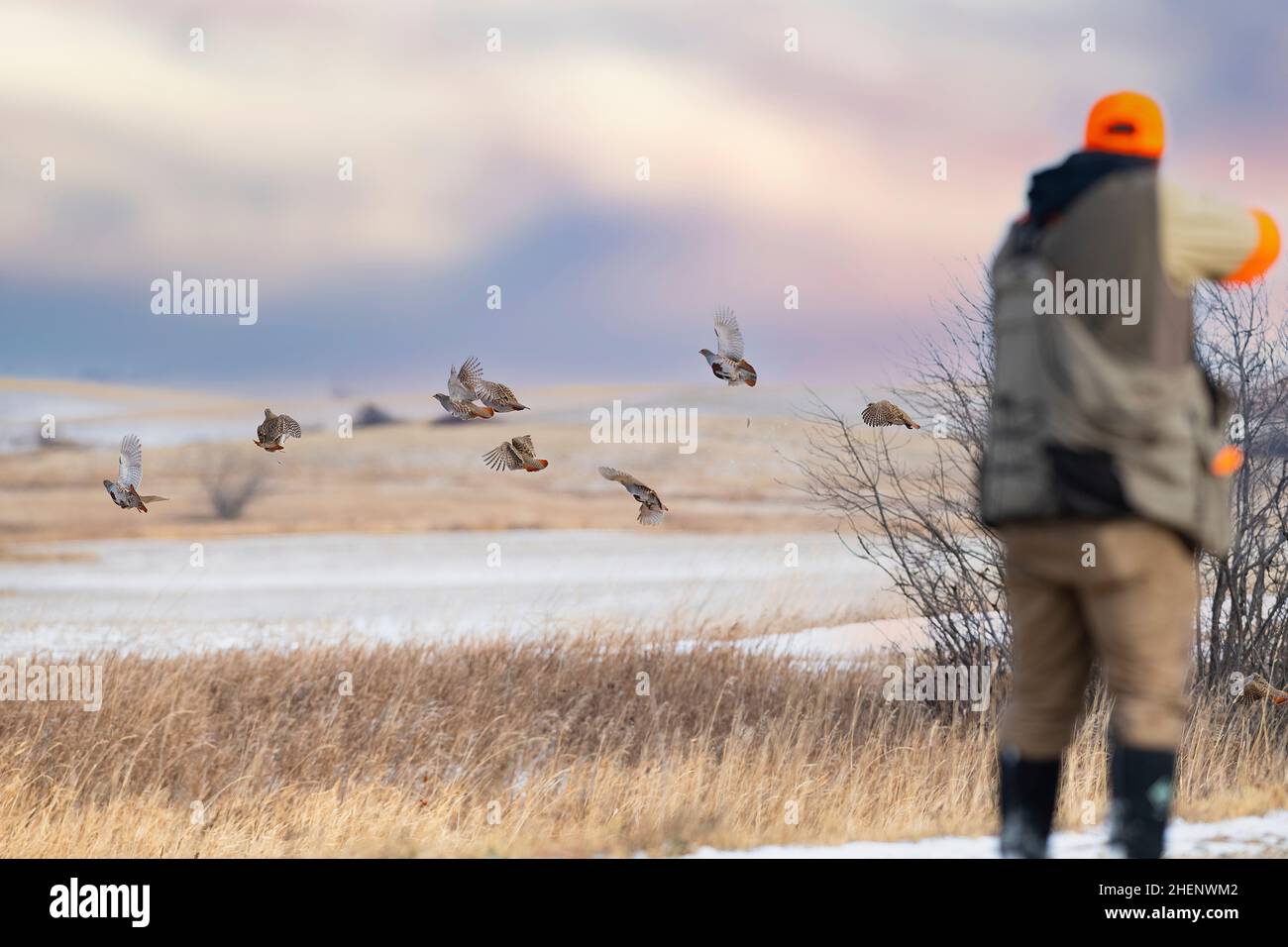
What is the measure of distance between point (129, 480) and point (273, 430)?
3.02ft

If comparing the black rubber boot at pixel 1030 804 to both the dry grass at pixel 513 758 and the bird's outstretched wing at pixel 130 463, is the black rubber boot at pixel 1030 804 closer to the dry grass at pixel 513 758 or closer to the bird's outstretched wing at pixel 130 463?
the dry grass at pixel 513 758

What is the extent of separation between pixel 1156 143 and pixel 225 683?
8708 mm

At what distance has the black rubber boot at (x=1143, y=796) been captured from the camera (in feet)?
10.1

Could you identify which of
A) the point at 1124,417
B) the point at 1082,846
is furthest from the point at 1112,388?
the point at 1082,846

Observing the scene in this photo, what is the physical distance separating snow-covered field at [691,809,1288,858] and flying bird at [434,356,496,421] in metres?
2.77

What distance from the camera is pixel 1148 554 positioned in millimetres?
3062

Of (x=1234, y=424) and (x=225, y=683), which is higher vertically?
(x=1234, y=424)

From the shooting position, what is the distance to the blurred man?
3.01 metres

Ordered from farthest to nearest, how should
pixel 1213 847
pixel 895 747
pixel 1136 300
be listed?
pixel 895 747, pixel 1213 847, pixel 1136 300

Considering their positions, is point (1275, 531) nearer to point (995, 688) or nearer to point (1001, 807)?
point (995, 688)

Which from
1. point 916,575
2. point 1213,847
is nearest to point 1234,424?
point 916,575

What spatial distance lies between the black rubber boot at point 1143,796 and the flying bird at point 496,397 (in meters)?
4.11

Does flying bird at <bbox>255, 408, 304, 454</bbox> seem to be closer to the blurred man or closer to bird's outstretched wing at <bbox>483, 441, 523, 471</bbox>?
bird's outstretched wing at <bbox>483, 441, 523, 471</bbox>

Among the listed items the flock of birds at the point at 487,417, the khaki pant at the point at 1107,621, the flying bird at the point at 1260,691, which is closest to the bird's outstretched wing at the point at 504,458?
the flock of birds at the point at 487,417
